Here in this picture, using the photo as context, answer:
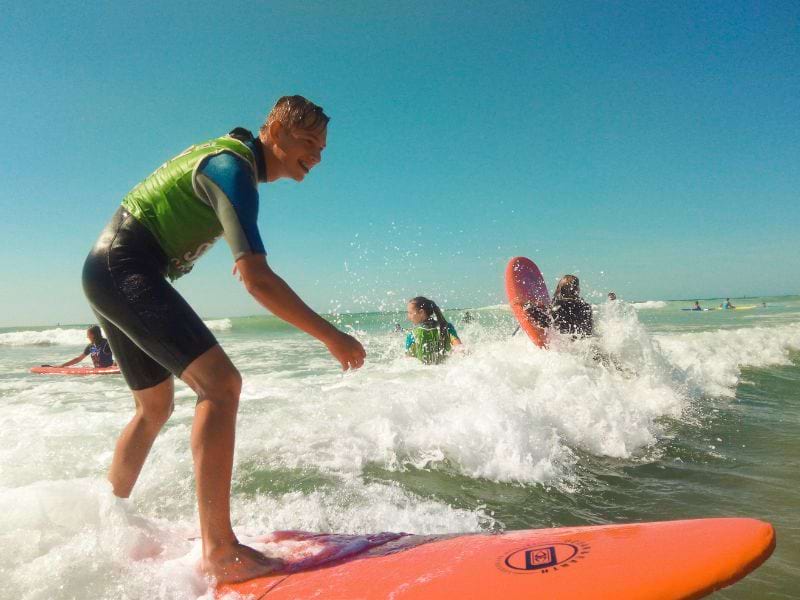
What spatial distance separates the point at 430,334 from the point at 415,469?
430cm

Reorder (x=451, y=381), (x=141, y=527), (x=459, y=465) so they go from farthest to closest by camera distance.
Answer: (x=451, y=381)
(x=459, y=465)
(x=141, y=527)

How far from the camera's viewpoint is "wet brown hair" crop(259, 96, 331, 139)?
2043 millimetres

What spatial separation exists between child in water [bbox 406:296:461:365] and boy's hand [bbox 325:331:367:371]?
5819mm

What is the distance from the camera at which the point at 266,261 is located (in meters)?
1.78

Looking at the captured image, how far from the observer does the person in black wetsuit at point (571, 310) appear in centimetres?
753

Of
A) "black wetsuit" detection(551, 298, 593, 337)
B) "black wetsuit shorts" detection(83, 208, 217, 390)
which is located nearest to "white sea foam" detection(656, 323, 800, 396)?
"black wetsuit" detection(551, 298, 593, 337)

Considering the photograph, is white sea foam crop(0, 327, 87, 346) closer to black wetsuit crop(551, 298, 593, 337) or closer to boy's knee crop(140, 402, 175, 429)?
black wetsuit crop(551, 298, 593, 337)

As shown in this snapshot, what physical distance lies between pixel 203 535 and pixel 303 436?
7.15ft

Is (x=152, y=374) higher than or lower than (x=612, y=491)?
higher

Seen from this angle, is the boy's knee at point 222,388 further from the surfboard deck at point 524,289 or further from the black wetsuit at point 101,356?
the black wetsuit at point 101,356

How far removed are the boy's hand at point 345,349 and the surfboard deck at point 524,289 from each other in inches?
258

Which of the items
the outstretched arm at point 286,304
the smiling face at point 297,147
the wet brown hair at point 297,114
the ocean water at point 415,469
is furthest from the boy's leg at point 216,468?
the wet brown hair at point 297,114

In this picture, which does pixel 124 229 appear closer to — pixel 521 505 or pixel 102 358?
Answer: pixel 521 505

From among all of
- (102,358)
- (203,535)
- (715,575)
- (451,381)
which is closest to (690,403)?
(451,381)
